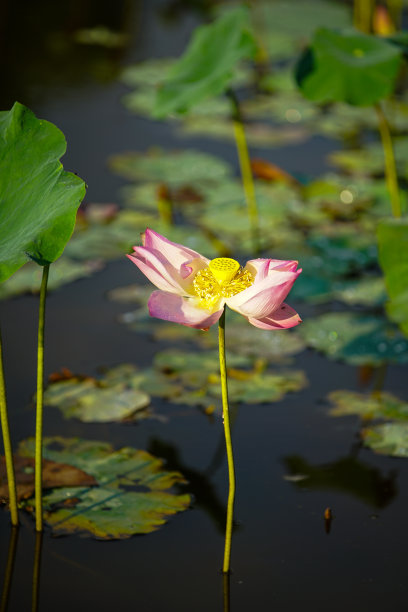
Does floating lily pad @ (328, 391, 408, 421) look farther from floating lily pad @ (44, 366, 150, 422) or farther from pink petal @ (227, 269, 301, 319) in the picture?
pink petal @ (227, 269, 301, 319)

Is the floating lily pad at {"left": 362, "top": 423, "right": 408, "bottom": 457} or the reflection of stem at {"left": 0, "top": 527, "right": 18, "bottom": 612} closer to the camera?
the reflection of stem at {"left": 0, "top": 527, "right": 18, "bottom": 612}

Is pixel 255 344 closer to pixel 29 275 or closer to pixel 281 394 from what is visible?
pixel 281 394

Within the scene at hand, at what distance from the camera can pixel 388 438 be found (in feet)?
5.56

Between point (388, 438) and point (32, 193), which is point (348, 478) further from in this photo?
point (32, 193)

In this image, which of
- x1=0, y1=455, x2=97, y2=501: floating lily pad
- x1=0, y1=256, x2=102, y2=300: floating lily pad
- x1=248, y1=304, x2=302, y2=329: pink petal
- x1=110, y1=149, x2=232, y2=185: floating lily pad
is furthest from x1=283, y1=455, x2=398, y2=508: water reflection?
x1=110, y1=149, x2=232, y2=185: floating lily pad

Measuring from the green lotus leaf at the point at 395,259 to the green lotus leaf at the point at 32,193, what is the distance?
2.69 ft

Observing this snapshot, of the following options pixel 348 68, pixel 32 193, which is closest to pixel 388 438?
pixel 32 193

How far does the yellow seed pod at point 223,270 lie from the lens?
1.17 m

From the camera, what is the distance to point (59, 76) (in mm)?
3891

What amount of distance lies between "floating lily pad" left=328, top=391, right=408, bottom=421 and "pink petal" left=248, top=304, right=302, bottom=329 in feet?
2.27

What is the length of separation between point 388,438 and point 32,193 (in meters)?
0.90

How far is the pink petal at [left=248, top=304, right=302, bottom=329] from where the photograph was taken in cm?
116

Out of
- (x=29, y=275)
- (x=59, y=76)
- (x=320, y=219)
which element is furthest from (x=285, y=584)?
(x=59, y=76)

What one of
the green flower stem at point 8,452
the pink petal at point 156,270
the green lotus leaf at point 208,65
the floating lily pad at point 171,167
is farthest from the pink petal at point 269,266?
the floating lily pad at point 171,167
